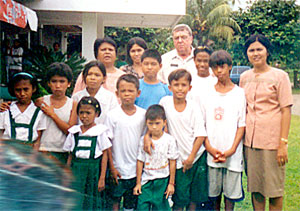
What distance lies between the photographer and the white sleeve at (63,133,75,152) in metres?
3.14

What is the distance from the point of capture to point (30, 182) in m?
1.19

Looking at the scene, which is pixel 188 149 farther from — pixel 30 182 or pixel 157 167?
pixel 30 182

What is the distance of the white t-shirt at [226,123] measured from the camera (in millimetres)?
3193

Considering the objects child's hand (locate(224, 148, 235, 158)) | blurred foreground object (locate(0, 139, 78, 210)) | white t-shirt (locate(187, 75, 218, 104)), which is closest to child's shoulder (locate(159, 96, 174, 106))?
white t-shirt (locate(187, 75, 218, 104))

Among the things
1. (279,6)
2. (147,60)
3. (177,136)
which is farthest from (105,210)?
(279,6)

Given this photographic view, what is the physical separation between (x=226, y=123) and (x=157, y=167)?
71 cm

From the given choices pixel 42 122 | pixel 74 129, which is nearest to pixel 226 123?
pixel 74 129

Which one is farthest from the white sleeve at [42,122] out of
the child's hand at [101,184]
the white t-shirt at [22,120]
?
the child's hand at [101,184]

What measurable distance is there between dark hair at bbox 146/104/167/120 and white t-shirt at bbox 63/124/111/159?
0.38m

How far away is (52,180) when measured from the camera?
4.10ft

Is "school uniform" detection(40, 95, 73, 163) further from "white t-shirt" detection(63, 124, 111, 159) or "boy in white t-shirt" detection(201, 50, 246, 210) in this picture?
"boy in white t-shirt" detection(201, 50, 246, 210)

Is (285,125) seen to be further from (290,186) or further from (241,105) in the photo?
(290,186)

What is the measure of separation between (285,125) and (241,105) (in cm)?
40

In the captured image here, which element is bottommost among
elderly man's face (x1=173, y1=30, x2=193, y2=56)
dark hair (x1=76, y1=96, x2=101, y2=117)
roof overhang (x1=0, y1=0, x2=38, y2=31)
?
dark hair (x1=76, y1=96, x2=101, y2=117)
